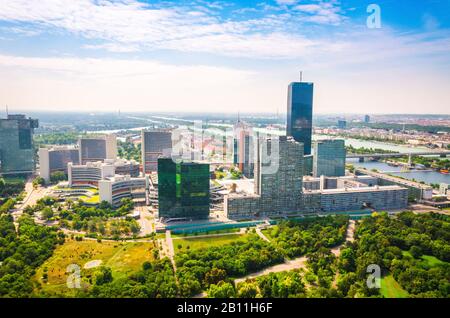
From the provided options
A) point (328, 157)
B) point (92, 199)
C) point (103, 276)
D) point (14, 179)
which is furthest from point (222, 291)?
point (14, 179)

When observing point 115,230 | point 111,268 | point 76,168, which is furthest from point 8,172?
point 111,268


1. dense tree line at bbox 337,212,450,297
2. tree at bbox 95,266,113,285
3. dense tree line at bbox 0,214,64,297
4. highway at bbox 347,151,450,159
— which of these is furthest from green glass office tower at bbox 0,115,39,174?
highway at bbox 347,151,450,159

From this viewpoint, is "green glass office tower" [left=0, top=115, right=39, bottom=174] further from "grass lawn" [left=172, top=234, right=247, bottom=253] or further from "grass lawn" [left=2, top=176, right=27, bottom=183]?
"grass lawn" [left=172, top=234, right=247, bottom=253]

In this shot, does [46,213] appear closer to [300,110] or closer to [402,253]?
[402,253]

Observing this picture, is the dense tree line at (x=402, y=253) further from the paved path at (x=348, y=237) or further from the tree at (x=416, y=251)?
the paved path at (x=348, y=237)

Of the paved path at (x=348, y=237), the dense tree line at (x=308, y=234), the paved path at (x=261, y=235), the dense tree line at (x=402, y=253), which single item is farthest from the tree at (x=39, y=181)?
the dense tree line at (x=402, y=253)

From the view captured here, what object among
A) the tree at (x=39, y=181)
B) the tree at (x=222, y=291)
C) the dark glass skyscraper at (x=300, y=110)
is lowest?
the tree at (x=222, y=291)
